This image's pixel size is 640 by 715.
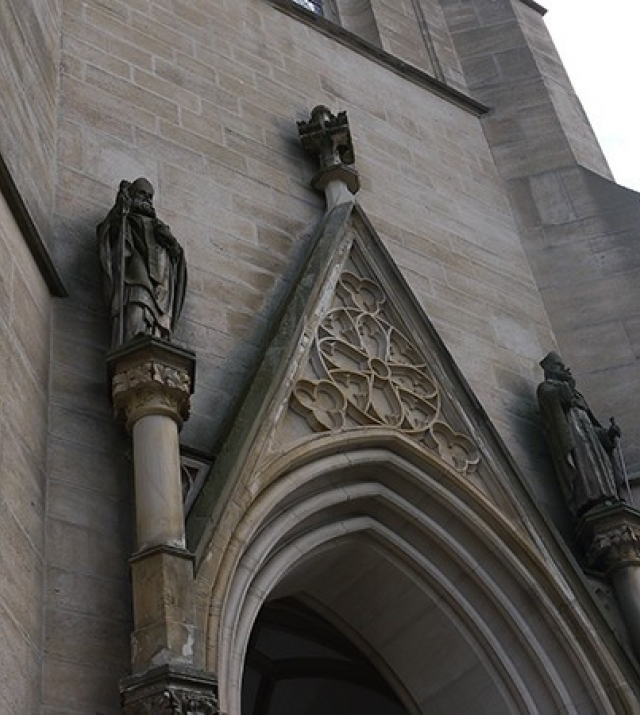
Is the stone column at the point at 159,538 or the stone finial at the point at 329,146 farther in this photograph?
the stone finial at the point at 329,146

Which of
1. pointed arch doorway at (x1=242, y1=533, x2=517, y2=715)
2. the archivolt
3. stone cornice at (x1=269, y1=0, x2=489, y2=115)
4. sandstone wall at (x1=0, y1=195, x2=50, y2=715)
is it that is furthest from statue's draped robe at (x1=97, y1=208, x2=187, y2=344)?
stone cornice at (x1=269, y1=0, x2=489, y2=115)

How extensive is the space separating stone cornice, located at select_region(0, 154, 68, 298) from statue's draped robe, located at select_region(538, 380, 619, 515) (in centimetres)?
325

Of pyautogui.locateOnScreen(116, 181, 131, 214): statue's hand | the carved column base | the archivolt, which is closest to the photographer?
the carved column base

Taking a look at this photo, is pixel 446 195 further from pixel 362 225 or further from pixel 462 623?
pixel 462 623

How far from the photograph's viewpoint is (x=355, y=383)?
7.08m

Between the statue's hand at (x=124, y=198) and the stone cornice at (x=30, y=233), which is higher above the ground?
the statue's hand at (x=124, y=198)

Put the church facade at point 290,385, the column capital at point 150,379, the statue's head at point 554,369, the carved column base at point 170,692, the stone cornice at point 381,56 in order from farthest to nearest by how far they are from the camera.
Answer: the stone cornice at point 381,56 < the statue's head at point 554,369 < the column capital at point 150,379 < the church facade at point 290,385 < the carved column base at point 170,692

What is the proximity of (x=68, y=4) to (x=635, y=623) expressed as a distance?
540cm

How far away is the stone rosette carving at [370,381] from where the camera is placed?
6.80 metres

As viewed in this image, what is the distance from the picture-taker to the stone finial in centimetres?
862

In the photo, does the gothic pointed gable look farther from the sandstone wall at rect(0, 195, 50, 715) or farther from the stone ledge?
the stone ledge

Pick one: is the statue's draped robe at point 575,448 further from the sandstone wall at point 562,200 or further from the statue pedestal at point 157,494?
the statue pedestal at point 157,494

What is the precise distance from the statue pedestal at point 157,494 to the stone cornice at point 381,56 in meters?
5.36

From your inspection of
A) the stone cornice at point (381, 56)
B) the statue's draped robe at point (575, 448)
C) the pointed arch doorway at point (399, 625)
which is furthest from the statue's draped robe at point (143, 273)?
the stone cornice at point (381, 56)
